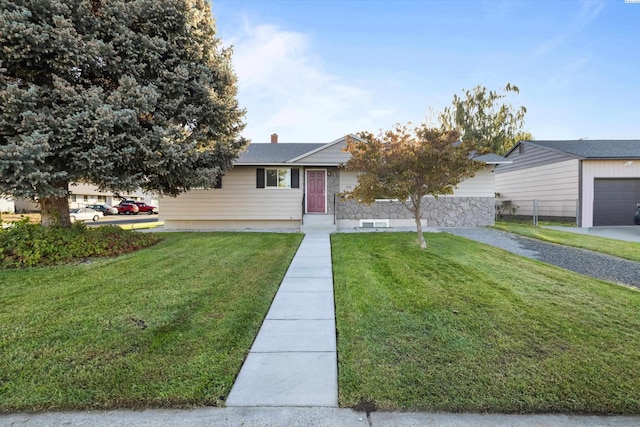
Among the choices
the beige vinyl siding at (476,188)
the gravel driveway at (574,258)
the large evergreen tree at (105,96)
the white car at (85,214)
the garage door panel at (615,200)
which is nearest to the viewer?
the gravel driveway at (574,258)

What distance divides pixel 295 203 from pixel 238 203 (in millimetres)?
2400

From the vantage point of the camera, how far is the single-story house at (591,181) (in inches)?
493

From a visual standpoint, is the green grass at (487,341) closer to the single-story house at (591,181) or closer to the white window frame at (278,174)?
the white window frame at (278,174)

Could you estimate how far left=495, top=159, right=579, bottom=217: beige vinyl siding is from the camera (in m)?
13.1

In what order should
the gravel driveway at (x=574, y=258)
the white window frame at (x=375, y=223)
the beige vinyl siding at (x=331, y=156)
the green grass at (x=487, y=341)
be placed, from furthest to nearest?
the white window frame at (x=375, y=223) < the beige vinyl siding at (x=331, y=156) < the gravel driveway at (x=574, y=258) < the green grass at (x=487, y=341)

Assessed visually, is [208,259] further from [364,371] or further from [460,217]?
[460,217]

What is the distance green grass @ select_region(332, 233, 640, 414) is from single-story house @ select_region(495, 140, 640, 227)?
10.3 m

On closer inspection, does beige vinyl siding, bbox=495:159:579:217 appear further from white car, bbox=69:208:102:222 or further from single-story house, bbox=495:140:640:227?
white car, bbox=69:208:102:222

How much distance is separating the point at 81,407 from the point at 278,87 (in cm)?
1160

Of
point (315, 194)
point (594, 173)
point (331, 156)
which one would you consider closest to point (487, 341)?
point (331, 156)

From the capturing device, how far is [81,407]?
6.81ft

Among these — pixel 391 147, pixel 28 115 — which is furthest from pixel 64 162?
pixel 391 147

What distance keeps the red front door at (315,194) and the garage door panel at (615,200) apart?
1189 cm

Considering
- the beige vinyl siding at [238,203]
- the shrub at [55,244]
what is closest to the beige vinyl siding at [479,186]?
the beige vinyl siding at [238,203]
